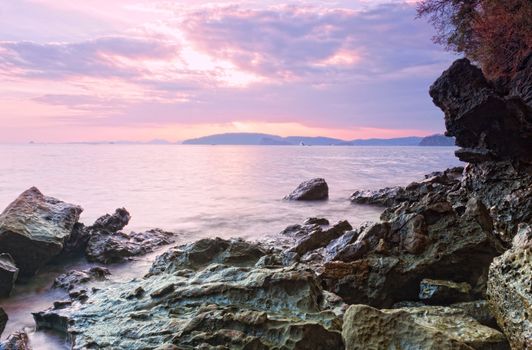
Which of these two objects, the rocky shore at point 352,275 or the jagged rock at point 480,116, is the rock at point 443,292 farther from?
the jagged rock at point 480,116

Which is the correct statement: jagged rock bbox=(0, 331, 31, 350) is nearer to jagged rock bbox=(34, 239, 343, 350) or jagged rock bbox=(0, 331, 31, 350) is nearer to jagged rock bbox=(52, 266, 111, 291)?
jagged rock bbox=(34, 239, 343, 350)

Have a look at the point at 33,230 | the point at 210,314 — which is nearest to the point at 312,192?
the point at 33,230

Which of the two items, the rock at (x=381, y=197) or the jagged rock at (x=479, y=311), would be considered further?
the rock at (x=381, y=197)

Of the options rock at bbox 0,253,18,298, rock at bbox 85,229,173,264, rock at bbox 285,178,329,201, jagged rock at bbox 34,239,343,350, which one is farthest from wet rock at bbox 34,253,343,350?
rock at bbox 285,178,329,201

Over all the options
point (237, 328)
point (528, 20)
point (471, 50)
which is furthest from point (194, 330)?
point (471, 50)

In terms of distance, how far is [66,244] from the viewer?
11891 millimetres

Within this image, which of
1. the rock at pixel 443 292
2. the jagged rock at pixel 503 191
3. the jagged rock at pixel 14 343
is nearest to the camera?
the jagged rock at pixel 14 343

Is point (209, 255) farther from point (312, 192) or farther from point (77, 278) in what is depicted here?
point (312, 192)

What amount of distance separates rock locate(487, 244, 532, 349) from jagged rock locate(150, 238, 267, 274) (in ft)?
14.2

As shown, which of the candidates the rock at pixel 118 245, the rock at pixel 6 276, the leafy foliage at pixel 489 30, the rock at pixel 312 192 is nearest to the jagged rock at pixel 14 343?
the rock at pixel 6 276

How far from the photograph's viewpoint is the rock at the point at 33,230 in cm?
1006

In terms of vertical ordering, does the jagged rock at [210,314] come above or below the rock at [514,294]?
below

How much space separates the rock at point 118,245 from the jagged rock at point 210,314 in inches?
176

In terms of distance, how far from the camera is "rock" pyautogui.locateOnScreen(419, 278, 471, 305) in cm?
606
